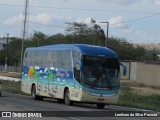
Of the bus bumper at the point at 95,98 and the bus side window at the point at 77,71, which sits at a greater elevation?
the bus side window at the point at 77,71

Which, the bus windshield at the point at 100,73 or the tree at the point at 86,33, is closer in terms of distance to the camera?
the bus windshield at the point at 100,73

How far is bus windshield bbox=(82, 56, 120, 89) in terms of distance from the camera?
2816cm

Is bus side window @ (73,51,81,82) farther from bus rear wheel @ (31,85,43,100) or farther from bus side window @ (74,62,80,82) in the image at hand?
bus rear wheel @ (31,85,43,100)

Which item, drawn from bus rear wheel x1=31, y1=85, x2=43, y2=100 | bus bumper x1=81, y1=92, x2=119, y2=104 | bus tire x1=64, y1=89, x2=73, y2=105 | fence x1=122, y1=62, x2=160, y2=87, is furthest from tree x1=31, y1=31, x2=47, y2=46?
bus bumper x1=81, y1=92, x2=119, y2=104

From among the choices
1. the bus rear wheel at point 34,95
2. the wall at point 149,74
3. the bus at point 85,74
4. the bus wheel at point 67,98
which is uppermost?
the bus at point 85,74

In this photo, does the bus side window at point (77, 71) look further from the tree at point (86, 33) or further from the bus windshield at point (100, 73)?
the tree at point (86, 33)

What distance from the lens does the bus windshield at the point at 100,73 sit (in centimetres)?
2816

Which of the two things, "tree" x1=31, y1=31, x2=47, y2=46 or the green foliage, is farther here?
"tree" x1=31, y1=31, x2=47, y2=46

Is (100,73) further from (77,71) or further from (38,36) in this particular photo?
(38,36)

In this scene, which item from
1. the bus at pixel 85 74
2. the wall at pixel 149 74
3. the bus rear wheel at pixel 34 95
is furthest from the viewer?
the wall at pixel 149 74

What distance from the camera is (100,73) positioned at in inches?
1112

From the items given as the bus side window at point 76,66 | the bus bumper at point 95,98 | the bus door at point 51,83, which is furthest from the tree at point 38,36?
the bus bumper at point 95,98

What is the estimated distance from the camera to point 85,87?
28.0 metres

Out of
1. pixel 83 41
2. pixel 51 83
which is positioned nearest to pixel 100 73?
pixel 51 83
